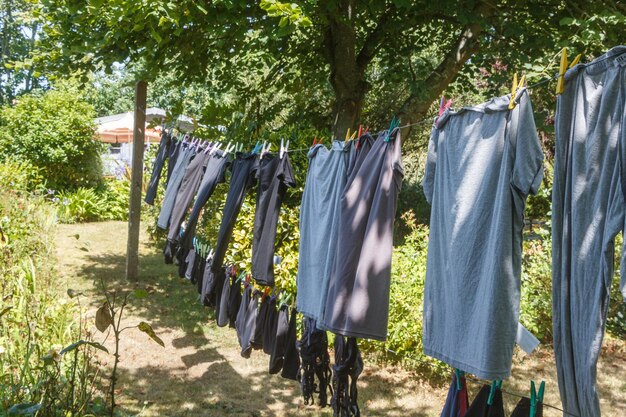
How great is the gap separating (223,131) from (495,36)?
3564 millimetres

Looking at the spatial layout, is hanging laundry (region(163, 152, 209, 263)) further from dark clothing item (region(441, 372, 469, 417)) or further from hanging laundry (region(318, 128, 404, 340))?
dark clothing item (region(441, 372, 469, 417))

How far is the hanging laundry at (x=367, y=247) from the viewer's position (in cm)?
295

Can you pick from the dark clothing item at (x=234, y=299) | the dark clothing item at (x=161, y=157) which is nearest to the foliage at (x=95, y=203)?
the dark clothing item at (x=161, y=157)

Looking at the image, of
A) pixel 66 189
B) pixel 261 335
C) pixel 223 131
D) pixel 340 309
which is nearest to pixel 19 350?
pixel 261 335

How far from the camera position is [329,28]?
750 cm

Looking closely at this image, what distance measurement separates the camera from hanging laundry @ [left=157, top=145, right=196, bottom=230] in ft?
20.1

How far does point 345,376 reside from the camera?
11.4ft

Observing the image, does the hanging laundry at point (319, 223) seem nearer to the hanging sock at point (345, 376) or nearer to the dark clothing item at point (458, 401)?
the hanging sock at point (345, 376)

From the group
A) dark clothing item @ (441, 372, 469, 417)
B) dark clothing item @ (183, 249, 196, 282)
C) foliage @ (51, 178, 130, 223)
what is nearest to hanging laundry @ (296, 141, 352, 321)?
dark clothing item @ (441, 372, 469, 417)

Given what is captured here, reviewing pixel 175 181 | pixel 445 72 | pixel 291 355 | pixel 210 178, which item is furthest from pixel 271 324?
pixel 445 72

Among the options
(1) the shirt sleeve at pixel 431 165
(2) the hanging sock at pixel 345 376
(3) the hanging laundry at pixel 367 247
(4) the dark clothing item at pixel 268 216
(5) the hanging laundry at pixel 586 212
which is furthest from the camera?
(4) the dark clothing item at pixel 268 216

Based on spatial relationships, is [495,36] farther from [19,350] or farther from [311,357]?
[19,350]

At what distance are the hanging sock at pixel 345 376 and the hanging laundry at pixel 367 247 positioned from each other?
0.36 meters

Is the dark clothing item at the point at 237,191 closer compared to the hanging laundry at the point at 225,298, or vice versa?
the dark clothing item at the point at 237,191
